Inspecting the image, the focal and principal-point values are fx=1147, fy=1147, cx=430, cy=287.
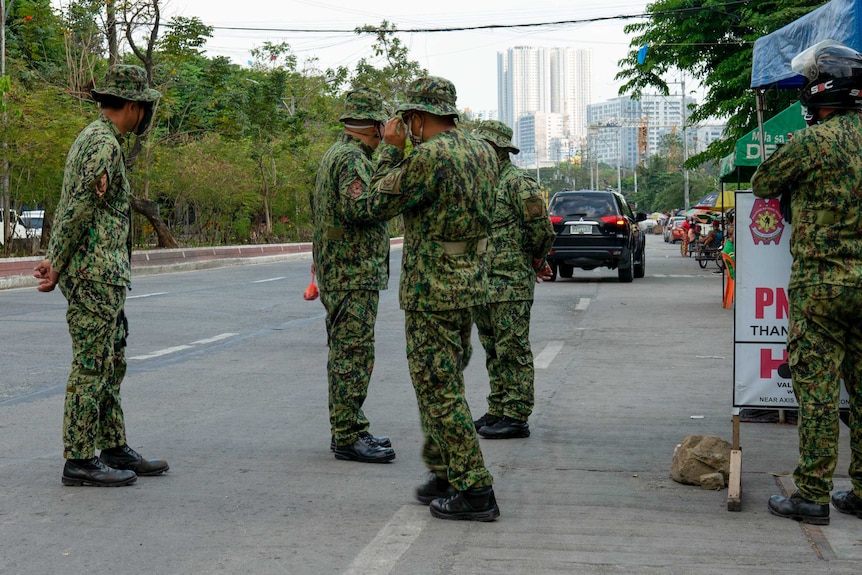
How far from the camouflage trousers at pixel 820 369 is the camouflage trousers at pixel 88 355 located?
3149 mm

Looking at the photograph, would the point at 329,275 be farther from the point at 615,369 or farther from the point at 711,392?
the point at 615,369

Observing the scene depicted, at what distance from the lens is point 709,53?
27859 mm

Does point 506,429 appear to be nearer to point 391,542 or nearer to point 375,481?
point 375,481

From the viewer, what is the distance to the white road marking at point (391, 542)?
429 cm

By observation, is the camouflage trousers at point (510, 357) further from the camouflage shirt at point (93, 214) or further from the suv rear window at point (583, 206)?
the suv rear window at point (583, 206)

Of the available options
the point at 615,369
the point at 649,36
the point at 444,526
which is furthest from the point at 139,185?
the point at 444,526

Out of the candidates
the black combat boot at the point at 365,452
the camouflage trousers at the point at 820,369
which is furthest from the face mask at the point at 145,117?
the camouflage trousers at the point at 820,369

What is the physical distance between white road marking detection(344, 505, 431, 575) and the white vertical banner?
181 cm

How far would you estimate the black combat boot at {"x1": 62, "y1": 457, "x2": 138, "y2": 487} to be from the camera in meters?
5.50

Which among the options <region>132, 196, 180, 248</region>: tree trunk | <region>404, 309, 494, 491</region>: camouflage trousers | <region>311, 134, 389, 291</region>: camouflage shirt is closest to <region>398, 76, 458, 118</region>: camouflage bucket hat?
<region>404, 309, 494, 491</region>: camouflage trousers

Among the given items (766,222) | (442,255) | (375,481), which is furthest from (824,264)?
(375,481)

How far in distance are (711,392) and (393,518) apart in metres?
4.37

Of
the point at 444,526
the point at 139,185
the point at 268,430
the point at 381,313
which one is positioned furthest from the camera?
the point at 139,185

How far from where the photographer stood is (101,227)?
5.46 meters
